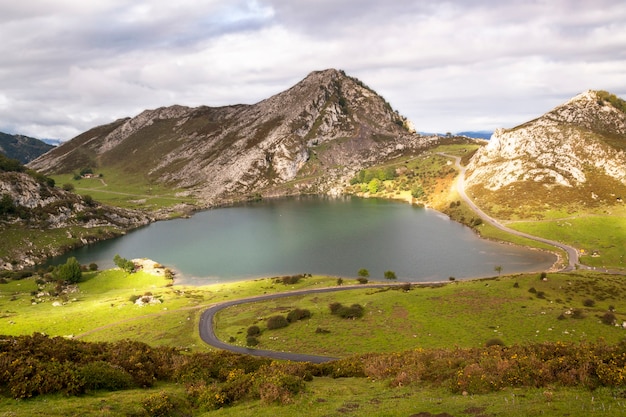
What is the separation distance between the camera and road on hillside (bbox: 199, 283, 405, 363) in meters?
56.9

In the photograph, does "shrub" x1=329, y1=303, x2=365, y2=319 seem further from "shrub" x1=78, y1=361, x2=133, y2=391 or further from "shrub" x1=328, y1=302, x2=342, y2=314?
"shrub" x1=78, y1=361, x2=133, y2=391

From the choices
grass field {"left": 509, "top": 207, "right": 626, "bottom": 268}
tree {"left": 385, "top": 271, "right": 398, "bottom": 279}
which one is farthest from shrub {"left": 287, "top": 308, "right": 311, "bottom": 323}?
grass field {"left": 509, "top": 207, "right": 626, "bottom": 268}

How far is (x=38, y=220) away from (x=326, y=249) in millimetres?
133679

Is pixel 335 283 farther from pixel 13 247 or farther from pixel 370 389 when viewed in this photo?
pixel 13 247

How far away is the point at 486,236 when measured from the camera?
479ft

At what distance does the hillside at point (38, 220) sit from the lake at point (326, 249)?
33.2ft

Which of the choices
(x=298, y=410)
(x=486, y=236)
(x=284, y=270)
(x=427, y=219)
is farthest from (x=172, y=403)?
(x=427, y=219)

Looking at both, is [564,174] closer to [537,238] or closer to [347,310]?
[537,238]

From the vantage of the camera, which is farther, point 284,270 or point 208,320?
point 284,270

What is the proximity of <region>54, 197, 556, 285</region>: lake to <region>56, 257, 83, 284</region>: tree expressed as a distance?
27.6 metres

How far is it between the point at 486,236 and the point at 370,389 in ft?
425

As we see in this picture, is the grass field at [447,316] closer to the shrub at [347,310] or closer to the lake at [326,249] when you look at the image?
the shrub at [347,310]

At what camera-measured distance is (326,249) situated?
448ft

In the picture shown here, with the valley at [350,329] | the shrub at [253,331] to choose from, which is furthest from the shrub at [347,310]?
the shrub at [253,331]
